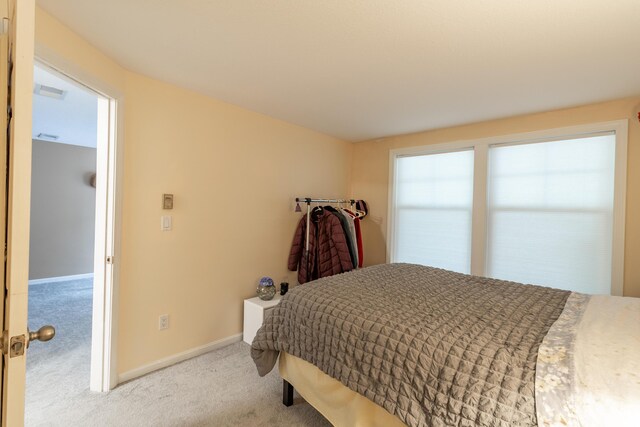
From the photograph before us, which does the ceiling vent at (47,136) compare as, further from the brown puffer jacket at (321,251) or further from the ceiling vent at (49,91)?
the brown puffer jacket at (321,251)

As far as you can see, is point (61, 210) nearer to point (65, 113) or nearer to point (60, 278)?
point (60, 278)

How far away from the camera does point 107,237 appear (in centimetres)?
191

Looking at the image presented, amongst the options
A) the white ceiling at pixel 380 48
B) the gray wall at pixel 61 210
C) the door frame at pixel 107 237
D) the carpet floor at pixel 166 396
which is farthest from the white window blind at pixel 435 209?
the gray wall at pixel 61 210

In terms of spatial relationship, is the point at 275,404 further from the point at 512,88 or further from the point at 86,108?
the point at 86,108

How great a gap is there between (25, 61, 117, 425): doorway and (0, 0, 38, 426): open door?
3.58 feet

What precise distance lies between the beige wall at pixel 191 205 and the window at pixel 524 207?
4.87 feet

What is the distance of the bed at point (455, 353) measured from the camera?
0.91 metres

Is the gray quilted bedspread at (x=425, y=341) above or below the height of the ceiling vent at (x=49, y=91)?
below

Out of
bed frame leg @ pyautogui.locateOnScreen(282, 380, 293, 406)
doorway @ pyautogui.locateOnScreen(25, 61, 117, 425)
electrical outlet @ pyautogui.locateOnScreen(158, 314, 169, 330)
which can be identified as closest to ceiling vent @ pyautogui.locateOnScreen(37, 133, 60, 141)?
doorway @ pyautogui.locateOnScreen(25, 61, 117, 425)

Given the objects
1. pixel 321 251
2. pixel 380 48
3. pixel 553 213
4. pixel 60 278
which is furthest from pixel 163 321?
pixel 60 278

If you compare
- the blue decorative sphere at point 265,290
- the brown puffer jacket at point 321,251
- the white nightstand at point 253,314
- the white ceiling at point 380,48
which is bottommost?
the white nightstand at point 253,314

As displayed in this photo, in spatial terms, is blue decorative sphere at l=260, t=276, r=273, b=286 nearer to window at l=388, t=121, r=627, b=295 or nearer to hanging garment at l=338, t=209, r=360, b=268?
hanging garment at l=338, t=209, r=360, b=268

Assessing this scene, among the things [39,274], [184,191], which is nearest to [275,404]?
[184,191]

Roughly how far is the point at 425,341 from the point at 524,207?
7.20 ft
